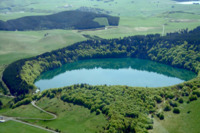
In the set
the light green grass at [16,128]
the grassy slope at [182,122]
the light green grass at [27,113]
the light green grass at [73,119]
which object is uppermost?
the grassy slope at [182,122]

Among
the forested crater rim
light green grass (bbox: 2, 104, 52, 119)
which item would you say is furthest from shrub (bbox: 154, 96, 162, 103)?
the forested crater rim

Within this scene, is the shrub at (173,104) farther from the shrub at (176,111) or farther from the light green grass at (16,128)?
the light green grass at (16,128)

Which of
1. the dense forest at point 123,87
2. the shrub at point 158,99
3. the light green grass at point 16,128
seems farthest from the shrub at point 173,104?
the light green grass at point 16,128

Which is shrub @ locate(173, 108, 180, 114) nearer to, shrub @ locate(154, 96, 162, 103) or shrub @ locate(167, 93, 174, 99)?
shrub @ locate(154, 96, 162, 103)

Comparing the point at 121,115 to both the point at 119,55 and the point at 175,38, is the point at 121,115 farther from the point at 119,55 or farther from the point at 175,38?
the point at 175,38

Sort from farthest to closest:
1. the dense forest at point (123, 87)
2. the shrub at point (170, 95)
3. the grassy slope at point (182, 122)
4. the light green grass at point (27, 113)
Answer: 1. the shrub at point (170, 95)
2. the light green grass at point (27, 113)
3. the dense forest at point (123, 87)
4. the grassy slope at point (182, 122)

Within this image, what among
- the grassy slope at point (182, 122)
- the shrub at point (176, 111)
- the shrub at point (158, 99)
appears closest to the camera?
the grassy slope at point (182, 122)
